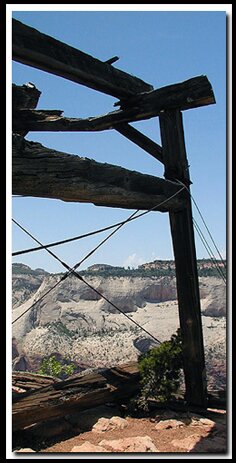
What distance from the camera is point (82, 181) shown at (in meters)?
4.98

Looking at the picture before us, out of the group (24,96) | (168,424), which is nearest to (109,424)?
(168,424)

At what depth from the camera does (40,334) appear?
6406 cm

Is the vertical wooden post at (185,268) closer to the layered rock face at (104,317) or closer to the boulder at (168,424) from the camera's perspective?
the boulder at (168,424)

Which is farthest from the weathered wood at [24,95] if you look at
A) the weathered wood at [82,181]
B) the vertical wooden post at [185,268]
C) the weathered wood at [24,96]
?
the vertical wooden post at [185,268]

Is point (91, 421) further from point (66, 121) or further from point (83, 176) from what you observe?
point (66, 121)

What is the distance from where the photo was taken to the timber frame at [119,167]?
15.2 ft

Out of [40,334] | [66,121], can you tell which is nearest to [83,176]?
[66,121]

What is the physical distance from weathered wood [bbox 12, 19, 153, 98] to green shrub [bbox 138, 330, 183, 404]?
320cm

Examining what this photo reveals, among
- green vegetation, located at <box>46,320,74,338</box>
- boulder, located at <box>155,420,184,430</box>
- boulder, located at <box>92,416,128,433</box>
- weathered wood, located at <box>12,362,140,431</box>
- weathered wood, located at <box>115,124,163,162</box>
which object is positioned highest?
weathered wood, located at <box>115,124,163,162</box>

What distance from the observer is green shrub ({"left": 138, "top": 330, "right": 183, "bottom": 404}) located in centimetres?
592

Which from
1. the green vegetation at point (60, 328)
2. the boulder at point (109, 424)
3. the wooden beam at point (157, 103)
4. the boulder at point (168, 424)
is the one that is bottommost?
the green vegetation at point (60, 328)

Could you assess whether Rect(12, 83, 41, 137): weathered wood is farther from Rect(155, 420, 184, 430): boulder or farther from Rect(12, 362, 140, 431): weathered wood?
Rect(155, 420, 184, 430): boulder

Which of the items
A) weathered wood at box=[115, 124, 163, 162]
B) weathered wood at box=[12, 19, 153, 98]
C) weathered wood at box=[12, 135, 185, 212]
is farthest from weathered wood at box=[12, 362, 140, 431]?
weathered wood at box=[12, 19, 153, 98]

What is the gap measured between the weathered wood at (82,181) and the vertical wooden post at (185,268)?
27 centimetres
